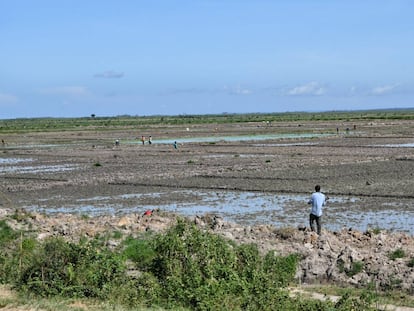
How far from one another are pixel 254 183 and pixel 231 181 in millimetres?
1236

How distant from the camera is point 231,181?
29188mm

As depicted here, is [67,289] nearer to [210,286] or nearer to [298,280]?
[210,286]

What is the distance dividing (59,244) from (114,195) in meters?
15.7

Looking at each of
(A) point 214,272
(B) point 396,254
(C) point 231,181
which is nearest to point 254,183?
(C) point 231,181

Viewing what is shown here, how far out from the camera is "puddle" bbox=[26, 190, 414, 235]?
19.0 m

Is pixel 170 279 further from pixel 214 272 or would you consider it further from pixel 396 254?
pixel 396 254

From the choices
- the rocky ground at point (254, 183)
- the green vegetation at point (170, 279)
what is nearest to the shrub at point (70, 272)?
the green vegetation at point (170, 279)

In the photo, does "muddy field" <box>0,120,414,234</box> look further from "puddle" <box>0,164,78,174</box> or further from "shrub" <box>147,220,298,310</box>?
"shrub" <box>147,220,298,310</box>

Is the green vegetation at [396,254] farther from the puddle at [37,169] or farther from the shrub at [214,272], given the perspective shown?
the puddle at [37,169]

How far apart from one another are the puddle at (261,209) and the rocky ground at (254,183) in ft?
0.94

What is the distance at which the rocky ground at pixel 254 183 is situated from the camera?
42.2 feet

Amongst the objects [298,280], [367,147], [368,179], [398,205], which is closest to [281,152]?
[367,147]

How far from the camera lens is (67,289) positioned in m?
9.58

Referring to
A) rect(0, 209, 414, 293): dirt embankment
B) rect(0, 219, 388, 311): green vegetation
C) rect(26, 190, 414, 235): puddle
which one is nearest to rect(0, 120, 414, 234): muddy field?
rect(26, 190, 414, 235): puddle
